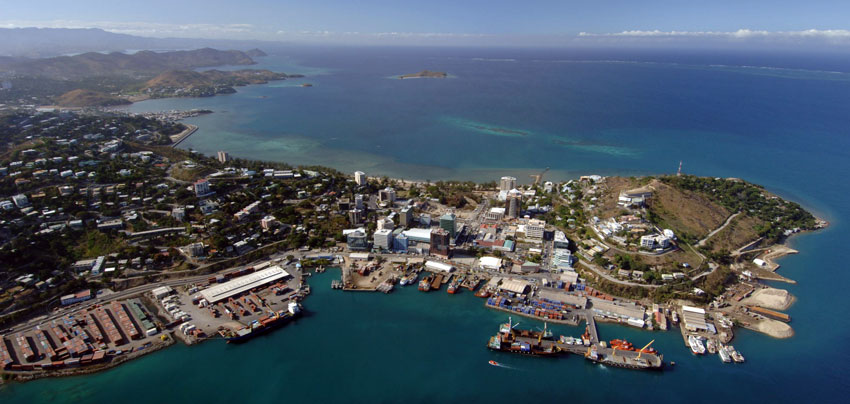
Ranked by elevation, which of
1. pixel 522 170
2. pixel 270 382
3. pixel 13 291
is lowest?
pixel 270 382

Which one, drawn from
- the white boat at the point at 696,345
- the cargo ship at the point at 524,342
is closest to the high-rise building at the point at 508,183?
the cargo ship at the point at 524,342

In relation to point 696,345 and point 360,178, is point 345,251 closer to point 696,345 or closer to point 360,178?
point 360,178

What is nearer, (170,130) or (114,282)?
(114,282)

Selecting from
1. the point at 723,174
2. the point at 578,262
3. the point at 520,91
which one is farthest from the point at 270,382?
the point at 520,91

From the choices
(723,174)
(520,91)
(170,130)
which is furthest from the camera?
(520,91)

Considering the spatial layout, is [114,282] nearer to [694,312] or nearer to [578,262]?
[578,262]

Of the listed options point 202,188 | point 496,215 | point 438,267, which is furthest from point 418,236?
point 202,188

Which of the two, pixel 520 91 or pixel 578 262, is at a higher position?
pixel 520 91
